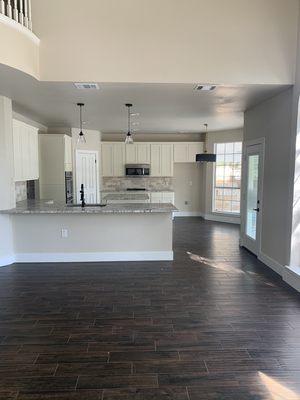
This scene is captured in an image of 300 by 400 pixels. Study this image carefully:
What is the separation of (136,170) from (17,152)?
4.33m

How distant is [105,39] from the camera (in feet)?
12.5

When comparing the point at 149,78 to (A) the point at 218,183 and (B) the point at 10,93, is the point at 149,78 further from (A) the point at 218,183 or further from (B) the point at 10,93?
(A) the point at 218,183

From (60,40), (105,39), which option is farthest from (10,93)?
(105,39)

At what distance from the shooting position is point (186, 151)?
9289 mm

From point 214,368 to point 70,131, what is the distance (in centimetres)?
689

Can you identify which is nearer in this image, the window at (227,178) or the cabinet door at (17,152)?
the cabinet door at (17,152)

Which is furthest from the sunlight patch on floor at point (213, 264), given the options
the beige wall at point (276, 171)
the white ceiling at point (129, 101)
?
the white ceiling at point (129, 101)

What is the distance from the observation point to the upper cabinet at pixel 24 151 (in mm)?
5121

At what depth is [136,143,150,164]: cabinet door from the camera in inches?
360

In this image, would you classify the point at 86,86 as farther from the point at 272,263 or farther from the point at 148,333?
the point at 272,263

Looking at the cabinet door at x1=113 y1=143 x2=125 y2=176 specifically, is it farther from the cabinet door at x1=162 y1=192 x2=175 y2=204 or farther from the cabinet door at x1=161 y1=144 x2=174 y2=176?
the cabinet door at x1=162 y1=192 x2=175 y2=204

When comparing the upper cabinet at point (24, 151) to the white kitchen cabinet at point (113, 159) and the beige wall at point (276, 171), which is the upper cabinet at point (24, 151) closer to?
the white kitchen cabinet at point (113, 159)

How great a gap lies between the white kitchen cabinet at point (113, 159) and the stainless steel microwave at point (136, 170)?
0.21 meters

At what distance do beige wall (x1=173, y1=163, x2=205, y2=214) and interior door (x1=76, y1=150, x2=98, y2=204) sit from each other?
2738 millimetres
